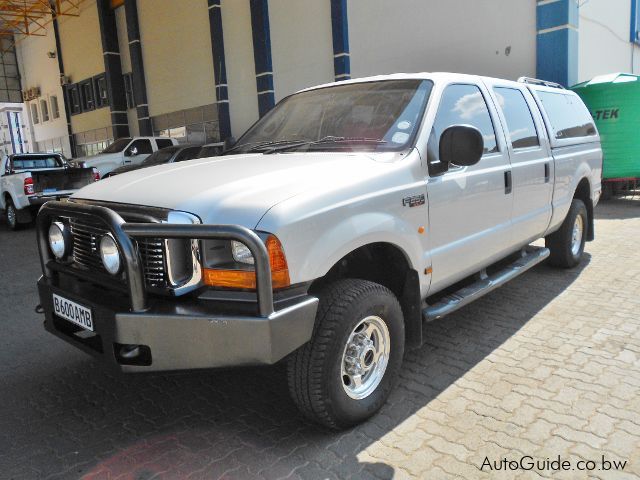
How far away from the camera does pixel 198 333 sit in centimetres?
227

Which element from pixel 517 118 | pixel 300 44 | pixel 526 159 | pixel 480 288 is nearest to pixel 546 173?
pixel 526 159

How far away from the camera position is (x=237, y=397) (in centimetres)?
321

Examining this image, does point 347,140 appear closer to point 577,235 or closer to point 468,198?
point 468,198

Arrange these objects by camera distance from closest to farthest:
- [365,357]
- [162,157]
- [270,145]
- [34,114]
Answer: [365,357] < [270,145] < [162,157] < [34,114]

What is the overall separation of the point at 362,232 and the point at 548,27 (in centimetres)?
1416

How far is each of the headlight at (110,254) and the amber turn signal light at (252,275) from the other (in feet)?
1.59

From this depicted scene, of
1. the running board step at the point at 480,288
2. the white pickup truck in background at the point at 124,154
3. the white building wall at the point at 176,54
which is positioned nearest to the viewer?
the running board step at the point at 480,288

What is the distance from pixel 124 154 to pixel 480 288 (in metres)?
14.8

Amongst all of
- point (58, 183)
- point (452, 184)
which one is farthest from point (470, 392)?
point (58, 183)

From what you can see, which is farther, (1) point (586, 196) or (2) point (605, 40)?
(2) point (605, 40)

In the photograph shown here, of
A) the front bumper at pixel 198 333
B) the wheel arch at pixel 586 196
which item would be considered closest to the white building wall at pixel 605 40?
the wheel arch at pixel 586 196

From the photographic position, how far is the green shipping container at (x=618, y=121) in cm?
1088

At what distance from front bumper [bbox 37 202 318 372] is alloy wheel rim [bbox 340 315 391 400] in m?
0.47

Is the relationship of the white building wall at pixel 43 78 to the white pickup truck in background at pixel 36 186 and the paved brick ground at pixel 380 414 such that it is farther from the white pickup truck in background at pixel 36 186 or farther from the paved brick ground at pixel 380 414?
the paved brick ground at pixel 380 414
